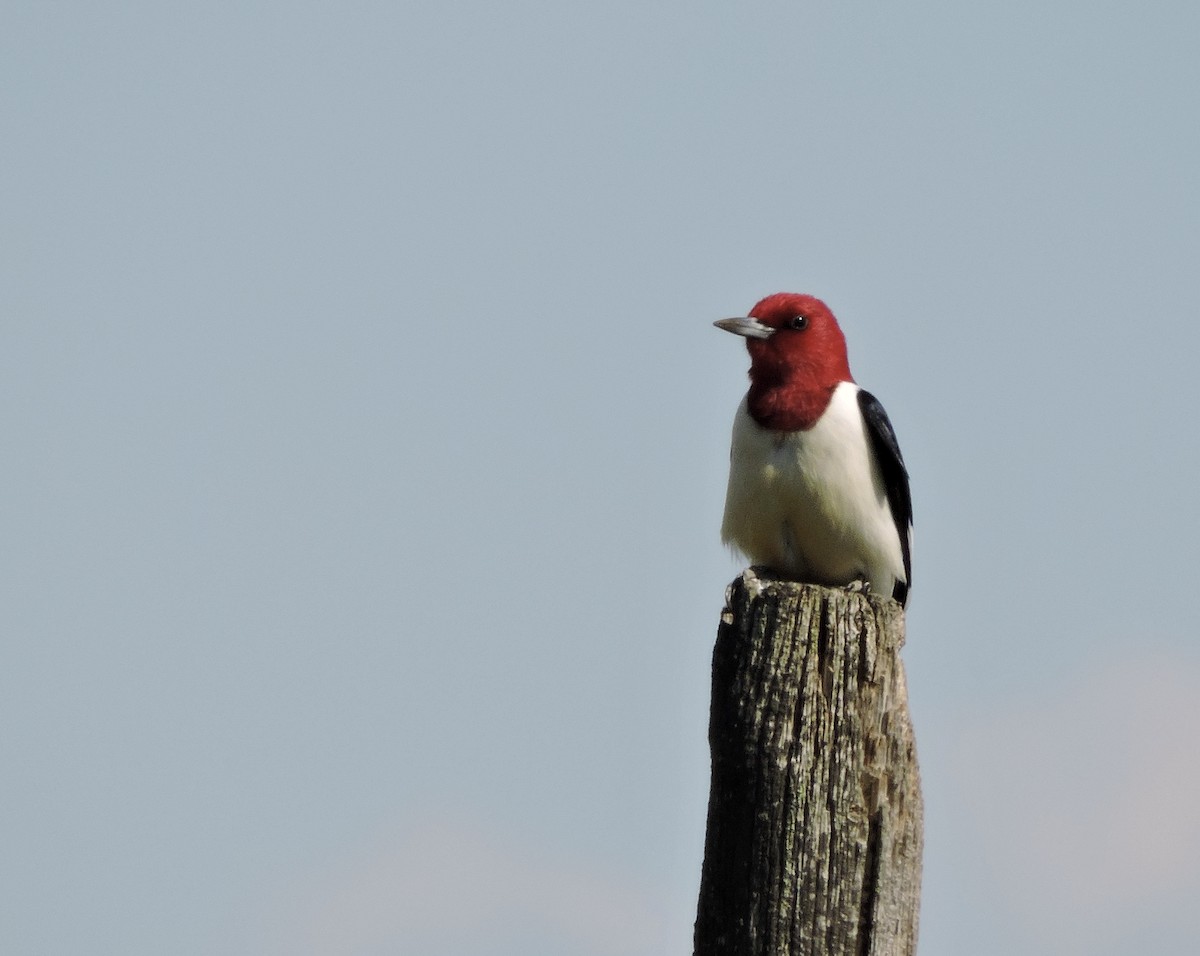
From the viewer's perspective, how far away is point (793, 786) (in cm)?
481

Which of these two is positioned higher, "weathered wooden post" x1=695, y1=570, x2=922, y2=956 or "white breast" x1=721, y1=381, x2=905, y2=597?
"white breast" x1=721, y1=381, x2=905, y2=597

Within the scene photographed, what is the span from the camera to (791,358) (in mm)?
8617

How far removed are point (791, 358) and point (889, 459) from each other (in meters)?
0.76

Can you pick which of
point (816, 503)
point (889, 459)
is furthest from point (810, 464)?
point (889, 459)

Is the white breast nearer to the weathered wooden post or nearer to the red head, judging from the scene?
the red head

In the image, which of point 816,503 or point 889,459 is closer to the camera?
point 816,503

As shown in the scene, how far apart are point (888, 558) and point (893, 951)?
388cm

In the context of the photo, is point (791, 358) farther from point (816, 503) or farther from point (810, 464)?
point (816, 503)

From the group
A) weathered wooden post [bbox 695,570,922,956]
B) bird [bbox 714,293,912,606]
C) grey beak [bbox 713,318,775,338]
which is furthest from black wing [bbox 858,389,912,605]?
weathered wooden post [bbox 695,570,922,956]

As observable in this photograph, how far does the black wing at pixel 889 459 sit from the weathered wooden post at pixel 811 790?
340 cm

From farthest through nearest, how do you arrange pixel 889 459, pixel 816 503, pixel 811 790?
pixel 889 459
pixel 816 503
pixel 811 790

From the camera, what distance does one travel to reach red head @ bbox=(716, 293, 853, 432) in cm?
839

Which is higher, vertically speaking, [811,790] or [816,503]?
[816,503]

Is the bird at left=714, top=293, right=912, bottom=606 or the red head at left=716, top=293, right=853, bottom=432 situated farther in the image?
the red head at left=716, top=293, right=853, bottom=432
